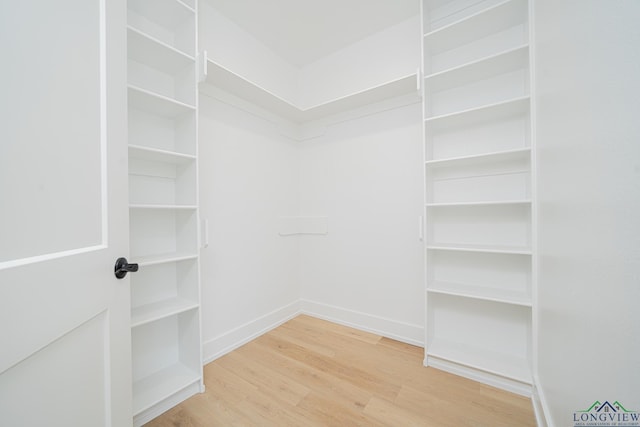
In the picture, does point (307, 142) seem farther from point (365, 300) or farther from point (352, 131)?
point (365, 300)

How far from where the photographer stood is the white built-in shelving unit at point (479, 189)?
1630 millimetres

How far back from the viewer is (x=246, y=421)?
1359 mm

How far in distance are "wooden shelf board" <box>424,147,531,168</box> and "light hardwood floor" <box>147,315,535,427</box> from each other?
5.37 feet

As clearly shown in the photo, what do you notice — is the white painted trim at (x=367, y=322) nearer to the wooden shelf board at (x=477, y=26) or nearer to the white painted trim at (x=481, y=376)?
the white painted trim at (x=481, y=376)

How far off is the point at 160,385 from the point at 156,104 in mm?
1851

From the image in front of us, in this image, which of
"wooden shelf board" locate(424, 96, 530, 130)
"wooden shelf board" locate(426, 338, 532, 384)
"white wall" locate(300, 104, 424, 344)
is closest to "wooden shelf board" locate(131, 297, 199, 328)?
"white wall" locate(300, 104, 424, 344)

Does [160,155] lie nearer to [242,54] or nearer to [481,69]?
[242,54]

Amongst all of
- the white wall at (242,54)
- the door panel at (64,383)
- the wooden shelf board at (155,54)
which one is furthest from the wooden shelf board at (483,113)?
the door panel at (64,383)

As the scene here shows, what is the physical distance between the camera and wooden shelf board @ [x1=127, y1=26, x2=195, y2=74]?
53.6 inches

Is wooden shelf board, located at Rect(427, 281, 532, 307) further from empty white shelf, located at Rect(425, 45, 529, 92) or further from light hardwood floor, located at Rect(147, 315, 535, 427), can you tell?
empty white shelf, located at Rect(425, 45, 529, 92)

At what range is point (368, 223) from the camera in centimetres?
243

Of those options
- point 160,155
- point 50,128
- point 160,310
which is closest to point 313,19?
point 160,155

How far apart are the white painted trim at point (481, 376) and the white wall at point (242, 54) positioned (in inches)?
121

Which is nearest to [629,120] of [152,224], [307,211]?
[152,224]
